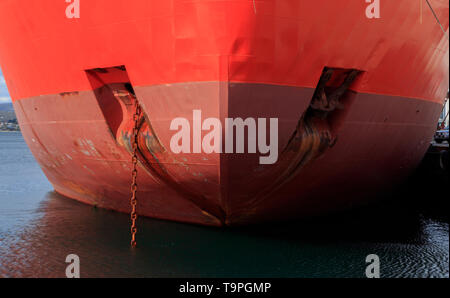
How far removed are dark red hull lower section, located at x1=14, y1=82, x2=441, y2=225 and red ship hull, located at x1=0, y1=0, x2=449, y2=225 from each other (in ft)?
0.06

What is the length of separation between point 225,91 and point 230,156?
0.76 m

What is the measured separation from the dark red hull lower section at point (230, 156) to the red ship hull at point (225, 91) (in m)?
0.02

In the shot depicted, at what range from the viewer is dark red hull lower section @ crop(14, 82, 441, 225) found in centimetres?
452

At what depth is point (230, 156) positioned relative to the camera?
181 inches

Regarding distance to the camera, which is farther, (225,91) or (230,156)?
(230,156)

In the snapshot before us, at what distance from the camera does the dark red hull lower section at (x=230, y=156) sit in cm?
452

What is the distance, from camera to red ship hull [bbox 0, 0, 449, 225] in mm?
4250

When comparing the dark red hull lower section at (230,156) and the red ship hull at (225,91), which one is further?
the dark red hull lower section at (230,156)

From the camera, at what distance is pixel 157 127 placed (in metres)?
4.82

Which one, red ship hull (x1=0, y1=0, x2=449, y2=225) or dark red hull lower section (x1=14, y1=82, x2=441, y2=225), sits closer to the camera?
red ship hull (x1=0, y1=0, x2=449, y2=225)

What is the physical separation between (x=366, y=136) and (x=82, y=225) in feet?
14.4

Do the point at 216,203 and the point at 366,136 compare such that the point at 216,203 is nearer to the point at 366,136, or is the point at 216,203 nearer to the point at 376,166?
the point at 366,136

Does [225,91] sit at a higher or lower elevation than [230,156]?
higher

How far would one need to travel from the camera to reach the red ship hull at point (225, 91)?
425cm
